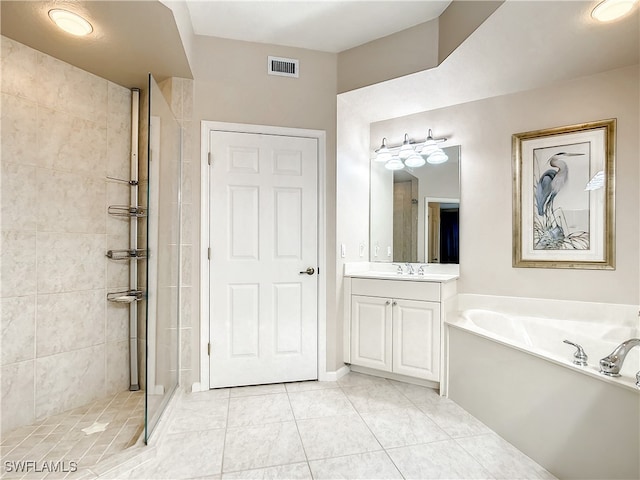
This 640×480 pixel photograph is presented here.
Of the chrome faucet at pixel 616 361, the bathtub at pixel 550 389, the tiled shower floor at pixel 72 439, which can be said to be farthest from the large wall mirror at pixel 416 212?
the tiled shower floor at pixel 72 439

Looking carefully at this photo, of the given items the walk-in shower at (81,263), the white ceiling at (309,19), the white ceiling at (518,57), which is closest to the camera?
the white ceiling at (518,57)

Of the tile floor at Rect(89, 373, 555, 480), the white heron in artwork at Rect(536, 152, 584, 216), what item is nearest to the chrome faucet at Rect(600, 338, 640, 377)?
the tile floor at Rect(89, 373, 555, 480)

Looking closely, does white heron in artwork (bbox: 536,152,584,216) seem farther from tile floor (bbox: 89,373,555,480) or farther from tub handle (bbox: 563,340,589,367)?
tile floor (bbox: 89,373,555,480)

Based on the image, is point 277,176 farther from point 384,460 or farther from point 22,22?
point 384,460

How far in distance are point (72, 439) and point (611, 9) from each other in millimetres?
3589

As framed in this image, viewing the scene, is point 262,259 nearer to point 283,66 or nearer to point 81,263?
point 81,263

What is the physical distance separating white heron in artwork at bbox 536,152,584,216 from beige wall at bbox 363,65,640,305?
Answer: 0.67 feet

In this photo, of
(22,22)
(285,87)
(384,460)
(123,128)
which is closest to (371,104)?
(285,87)

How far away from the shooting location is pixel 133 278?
2598 millimetres

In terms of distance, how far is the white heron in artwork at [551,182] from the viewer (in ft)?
8.04

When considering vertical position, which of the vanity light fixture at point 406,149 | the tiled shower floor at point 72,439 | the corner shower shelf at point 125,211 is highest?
the vanity light fixture at point 406,149

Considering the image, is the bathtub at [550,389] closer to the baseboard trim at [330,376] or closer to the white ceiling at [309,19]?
the baseboard trim at [330,376]

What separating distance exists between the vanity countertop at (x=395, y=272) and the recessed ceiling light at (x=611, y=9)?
1727 mm

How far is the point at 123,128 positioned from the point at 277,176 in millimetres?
1196
